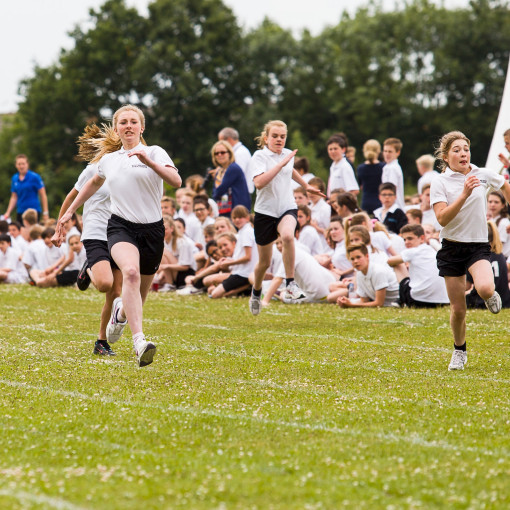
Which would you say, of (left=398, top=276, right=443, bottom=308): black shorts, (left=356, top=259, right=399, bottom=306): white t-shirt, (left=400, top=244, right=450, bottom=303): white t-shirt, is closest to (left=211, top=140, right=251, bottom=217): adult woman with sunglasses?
(left=356, top=259, right=399, bottom=306): white t-shirt

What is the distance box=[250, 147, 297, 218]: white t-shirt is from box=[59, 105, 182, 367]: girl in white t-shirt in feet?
12.5

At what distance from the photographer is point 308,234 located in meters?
17.0

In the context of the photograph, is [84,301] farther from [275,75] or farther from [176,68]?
[275,75]

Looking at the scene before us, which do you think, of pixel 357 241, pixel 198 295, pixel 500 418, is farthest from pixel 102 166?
pixel 198 295

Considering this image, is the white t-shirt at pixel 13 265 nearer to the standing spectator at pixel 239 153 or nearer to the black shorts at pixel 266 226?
the standing spectator at pixel 239 153

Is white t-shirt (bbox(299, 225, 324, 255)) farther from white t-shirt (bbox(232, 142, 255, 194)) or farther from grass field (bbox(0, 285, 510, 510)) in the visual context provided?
grass field (bbox(0, 285, 510, 510))

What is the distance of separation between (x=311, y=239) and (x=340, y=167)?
2526mm

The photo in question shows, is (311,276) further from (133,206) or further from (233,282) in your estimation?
(133,206)

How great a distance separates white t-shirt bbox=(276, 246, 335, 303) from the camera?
15070mm

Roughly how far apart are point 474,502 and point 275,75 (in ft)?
192

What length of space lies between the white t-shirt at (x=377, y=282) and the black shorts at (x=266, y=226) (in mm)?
2311

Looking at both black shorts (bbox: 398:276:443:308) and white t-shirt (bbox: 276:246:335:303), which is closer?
black shorts (bbox: 398:276:443:308)

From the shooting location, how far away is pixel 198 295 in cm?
1758

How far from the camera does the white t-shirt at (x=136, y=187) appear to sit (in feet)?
27.7
